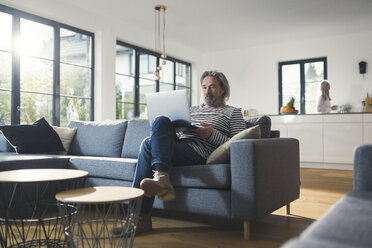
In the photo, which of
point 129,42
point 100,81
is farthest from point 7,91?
point 129,42

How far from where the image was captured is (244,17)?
5758 mm

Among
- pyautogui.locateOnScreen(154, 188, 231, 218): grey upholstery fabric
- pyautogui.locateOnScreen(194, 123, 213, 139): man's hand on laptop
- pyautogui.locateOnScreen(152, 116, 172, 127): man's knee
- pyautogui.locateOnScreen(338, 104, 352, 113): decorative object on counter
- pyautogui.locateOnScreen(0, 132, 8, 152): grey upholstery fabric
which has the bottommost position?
pyautogui.locateOnScreen(154, 188, 231, 218): grey upholstery fabric

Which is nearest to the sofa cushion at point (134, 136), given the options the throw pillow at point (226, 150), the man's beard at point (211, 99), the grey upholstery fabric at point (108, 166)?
the grey upholstery fabric at point (108, 166)

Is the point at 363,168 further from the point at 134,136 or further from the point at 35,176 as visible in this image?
the point at 134,136

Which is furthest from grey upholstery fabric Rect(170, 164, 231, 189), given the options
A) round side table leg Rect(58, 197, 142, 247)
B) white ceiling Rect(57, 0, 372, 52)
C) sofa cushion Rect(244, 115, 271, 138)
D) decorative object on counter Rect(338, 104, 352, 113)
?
decorative object on counter Rect(338, 104, 352, 113)

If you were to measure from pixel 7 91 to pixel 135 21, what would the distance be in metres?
2.58

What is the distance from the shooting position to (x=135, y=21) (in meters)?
5.98

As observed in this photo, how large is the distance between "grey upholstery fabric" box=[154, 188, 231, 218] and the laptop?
0.44m

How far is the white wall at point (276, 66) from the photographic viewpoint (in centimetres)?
664

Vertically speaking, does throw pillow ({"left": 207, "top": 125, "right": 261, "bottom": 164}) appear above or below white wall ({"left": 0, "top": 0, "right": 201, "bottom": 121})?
below

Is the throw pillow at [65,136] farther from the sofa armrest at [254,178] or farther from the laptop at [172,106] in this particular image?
the sofa armrest at [254,178]

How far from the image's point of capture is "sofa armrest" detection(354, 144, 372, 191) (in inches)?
50.0

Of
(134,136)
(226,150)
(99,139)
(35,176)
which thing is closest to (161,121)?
(226,150)

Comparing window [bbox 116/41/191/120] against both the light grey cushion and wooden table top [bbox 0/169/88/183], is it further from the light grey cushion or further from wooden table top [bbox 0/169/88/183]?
the light grey cushion
